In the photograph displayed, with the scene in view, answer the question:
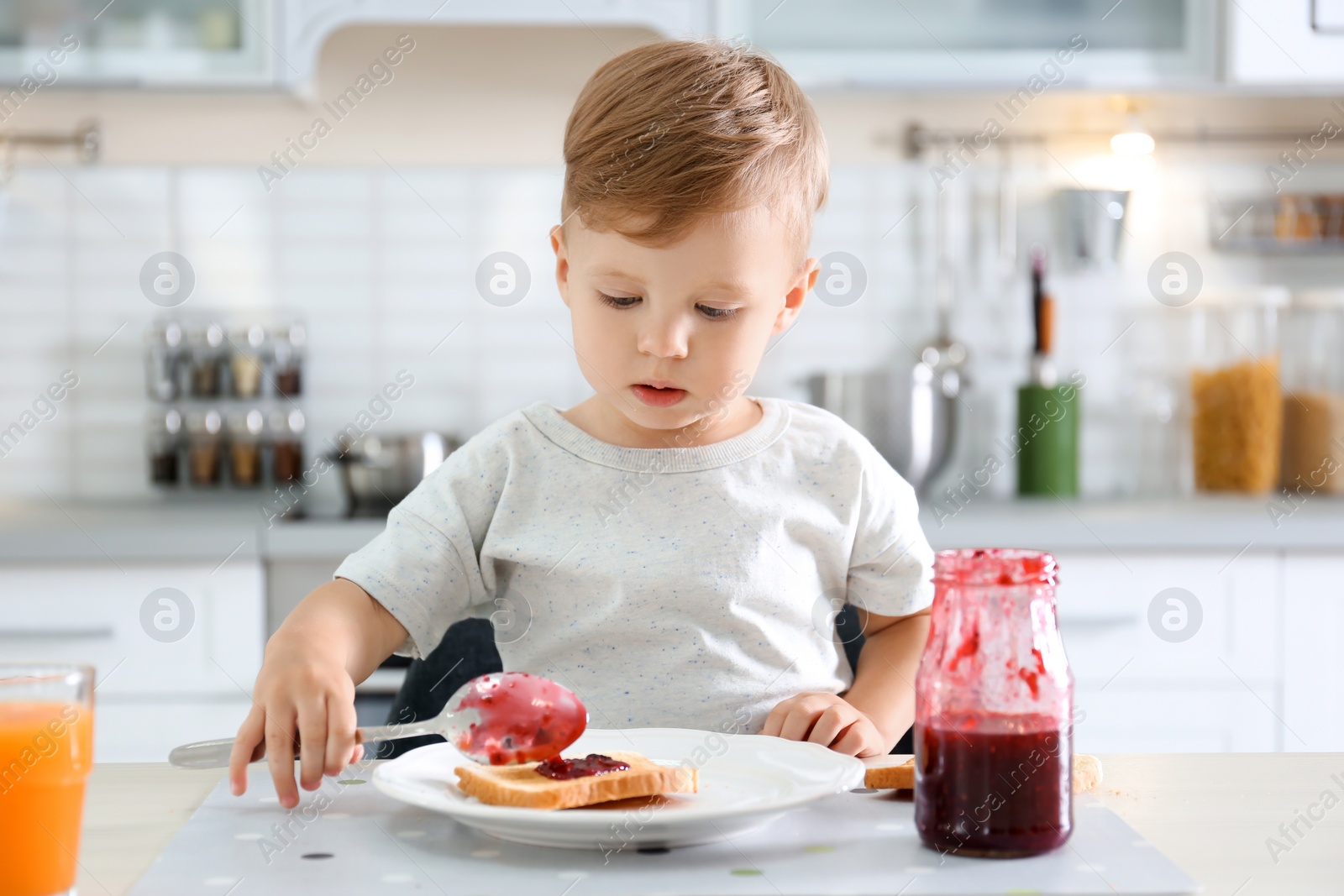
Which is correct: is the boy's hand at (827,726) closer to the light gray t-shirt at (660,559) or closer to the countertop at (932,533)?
the light gray t-shirt at (660,559)

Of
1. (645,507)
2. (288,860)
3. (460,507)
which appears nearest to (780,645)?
(645,507)

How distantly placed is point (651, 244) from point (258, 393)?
163 centimetres

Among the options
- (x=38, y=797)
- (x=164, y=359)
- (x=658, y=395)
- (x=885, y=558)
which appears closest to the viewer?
(x=38, y=797)

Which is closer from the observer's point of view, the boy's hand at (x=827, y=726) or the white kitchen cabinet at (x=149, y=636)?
the boy's hand at (x=827, y=726)

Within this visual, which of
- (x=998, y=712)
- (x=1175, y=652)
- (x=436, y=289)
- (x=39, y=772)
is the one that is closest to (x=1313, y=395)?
(x=1175, y=652)

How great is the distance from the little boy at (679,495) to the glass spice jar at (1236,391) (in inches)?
59.1

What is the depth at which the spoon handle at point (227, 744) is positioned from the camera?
2.22 feet

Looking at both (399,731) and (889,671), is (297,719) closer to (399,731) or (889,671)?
(399,731)

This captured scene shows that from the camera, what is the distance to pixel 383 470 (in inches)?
81.1

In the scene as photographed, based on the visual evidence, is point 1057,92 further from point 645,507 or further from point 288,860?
point 288,860

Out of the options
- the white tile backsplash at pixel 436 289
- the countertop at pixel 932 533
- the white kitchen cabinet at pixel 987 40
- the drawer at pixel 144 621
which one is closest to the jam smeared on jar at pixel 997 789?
the countertop at pixel 932 533

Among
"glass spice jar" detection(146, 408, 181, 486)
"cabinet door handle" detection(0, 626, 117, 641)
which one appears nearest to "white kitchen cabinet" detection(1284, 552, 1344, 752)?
"cabinet door handle" detection(0, 626, 117, 641)

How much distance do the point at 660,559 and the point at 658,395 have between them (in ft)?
0.46

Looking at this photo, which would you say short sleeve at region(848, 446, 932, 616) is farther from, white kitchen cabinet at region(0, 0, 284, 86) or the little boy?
white kitchen cabinet at region(0, 0, 284, 86)
